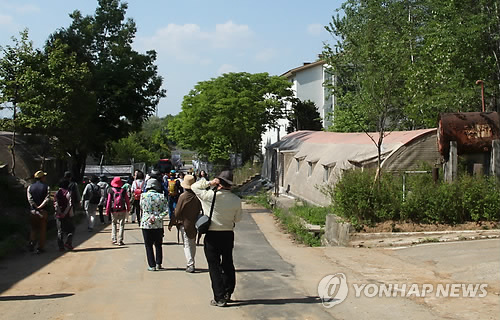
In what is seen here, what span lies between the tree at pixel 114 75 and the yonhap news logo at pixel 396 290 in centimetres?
2963

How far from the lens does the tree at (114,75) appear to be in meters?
37.4

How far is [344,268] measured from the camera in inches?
409

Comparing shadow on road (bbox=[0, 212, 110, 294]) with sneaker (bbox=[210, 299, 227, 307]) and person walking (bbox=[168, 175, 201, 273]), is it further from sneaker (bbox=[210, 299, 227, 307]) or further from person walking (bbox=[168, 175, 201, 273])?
Result: sneaker (bbox=[210, 299, 227, 307])

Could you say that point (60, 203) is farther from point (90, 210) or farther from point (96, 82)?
point (96, 82)

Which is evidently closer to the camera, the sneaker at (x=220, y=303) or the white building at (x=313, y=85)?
the sneaker at (x=220, y=303)

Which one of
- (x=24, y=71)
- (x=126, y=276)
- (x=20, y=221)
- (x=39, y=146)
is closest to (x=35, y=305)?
(x=126, y=276)

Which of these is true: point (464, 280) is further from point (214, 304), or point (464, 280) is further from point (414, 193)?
point (414, 193)

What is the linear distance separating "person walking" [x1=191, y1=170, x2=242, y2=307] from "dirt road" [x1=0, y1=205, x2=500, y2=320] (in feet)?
0.81

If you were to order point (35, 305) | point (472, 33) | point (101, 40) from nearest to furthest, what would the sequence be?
point (35, 305) → point (472, 33) → point (101, 40)

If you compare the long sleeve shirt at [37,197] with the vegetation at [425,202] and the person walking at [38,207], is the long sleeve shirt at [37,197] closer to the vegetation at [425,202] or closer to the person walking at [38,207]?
the person walking at [38,207]

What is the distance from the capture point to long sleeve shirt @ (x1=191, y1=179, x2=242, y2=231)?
297 inches

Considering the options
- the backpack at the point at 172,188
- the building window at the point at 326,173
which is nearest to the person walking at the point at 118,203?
the backpack at the point at 172,188

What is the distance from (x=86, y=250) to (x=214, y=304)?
20.6 ft

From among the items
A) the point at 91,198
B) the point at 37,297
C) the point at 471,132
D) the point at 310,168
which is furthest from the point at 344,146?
the point at 37,297
